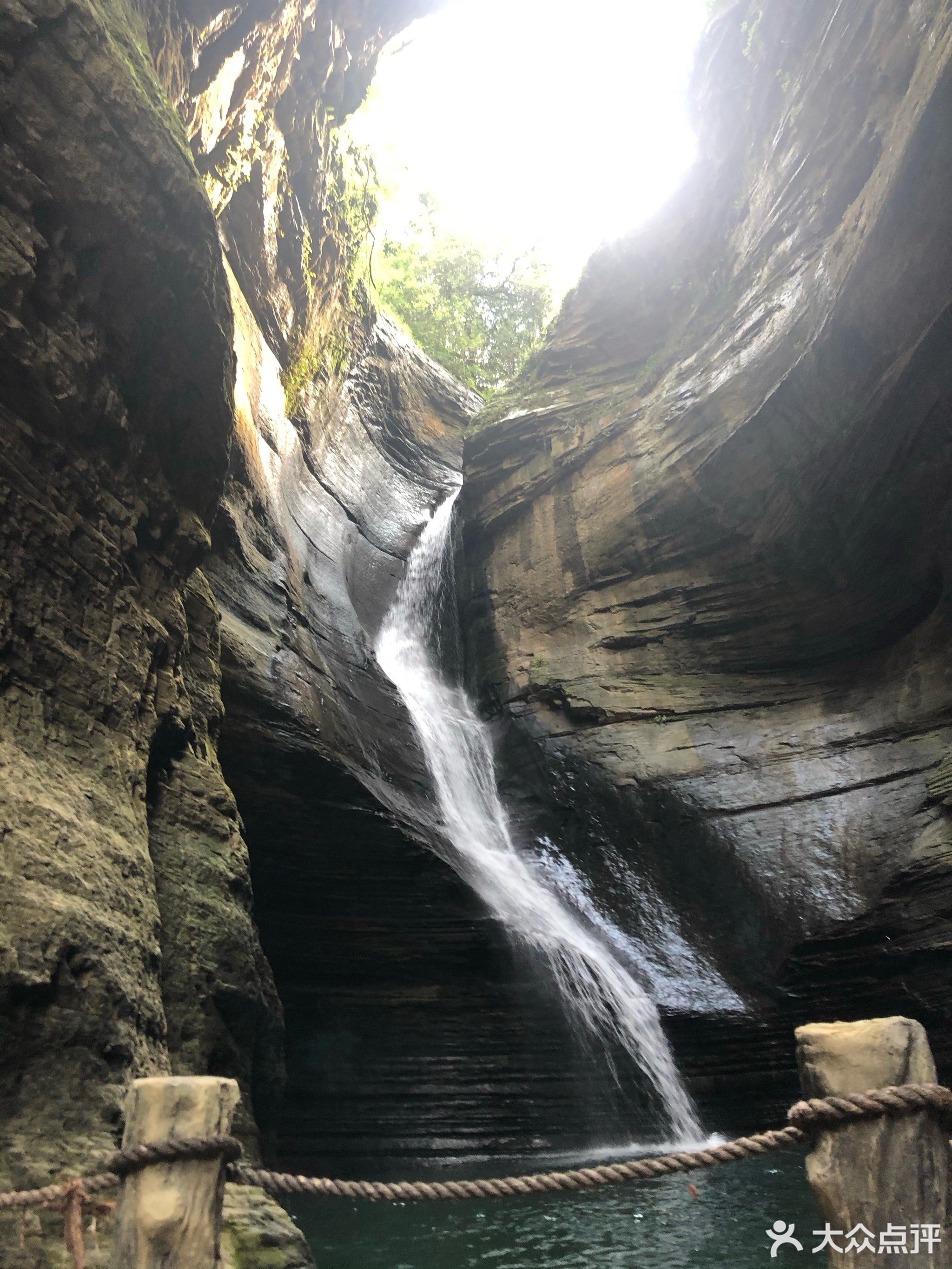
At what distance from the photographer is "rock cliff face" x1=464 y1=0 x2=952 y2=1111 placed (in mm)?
8500

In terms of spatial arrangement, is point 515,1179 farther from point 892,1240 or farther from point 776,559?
point 776,559

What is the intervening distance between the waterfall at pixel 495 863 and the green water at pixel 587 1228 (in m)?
1.51

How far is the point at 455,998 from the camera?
7.53m

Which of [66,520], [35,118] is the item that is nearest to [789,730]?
[66,520]

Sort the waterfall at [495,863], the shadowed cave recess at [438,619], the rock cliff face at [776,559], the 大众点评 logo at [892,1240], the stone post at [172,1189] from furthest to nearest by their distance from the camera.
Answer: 1. the rock cliff face at [776,559]
2. the waterfall at [495,863]
3. the shadowed cave recess at [438,619]
4. the stone post at [172,1189]
5. the 大众点评 logo at [892,1240]

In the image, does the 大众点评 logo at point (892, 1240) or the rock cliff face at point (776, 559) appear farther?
the rock cliff face at point (776, 559)

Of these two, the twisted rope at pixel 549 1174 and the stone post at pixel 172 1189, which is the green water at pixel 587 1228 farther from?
the stone post at pixel 172 1189

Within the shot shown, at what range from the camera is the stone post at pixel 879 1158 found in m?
1.78

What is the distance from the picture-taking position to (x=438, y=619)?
555 inches

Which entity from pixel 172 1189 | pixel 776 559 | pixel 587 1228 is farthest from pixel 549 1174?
pixel 776 559

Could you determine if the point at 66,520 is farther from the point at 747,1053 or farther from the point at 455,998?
the point at 747,1053

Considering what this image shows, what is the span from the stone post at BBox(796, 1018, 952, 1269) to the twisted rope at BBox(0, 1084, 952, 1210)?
0.03 metres

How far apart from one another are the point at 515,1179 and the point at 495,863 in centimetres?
721

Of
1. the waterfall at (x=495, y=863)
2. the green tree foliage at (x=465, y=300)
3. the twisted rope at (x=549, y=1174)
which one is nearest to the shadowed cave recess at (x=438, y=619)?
the waterfall at (x=495, y=863)
